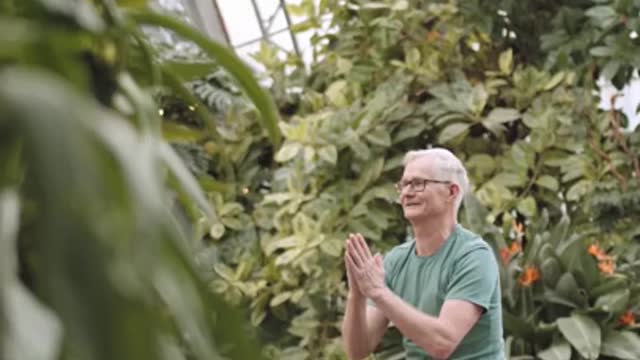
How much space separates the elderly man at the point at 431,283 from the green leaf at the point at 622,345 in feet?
5.01

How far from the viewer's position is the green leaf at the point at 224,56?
2.86 feet

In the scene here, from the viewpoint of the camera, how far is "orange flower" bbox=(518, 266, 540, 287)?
466 cm

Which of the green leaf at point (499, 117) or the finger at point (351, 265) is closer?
the finger at point (351, 265)

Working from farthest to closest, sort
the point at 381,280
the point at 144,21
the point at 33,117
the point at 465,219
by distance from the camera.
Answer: the point at 465,219
the point at 381,280
the point at 144,21
the point at 33,117

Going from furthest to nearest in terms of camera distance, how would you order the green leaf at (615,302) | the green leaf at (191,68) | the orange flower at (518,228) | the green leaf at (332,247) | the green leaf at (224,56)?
1. the green leaf at (332,247)
2. the orange flower at (518,228)
3. the green leaf at (615,302)
4. the green leaf at (191,68)
5. the green leaf at (224,56)

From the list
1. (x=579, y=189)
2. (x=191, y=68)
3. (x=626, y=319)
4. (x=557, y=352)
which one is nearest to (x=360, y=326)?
(x=557, y=352)

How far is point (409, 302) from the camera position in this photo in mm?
3084

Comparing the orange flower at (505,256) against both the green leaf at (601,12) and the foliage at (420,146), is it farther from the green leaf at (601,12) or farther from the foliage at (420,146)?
the green leaf at (601,12)

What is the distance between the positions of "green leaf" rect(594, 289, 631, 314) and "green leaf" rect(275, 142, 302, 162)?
1.45m

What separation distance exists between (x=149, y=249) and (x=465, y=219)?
4.54m

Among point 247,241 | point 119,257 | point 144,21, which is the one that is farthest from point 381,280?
point 247,241

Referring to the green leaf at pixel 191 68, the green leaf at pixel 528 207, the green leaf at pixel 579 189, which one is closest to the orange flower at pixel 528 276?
the green leaf at pixel 528 207

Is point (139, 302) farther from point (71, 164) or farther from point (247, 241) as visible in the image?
point (247, 241)

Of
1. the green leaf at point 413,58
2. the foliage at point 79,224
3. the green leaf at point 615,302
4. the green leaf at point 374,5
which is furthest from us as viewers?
the green leaf at point 374,5
